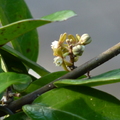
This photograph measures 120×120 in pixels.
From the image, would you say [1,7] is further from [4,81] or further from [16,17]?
[4,81]

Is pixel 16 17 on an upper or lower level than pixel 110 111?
upper

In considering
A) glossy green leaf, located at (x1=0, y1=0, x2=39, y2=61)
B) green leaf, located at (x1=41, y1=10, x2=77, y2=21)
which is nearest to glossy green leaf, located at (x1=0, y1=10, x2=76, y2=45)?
green leaf, located at (x1=41, y1=10, x2=77, y2=21)

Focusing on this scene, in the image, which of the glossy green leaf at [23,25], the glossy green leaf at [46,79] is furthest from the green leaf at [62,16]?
the glossy green leaf at [46,79]

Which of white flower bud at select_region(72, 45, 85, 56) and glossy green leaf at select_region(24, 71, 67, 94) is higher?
white flower bud at select_region(72, 45, 85, 56)

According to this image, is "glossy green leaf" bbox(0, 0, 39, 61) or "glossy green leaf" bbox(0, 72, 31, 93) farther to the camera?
"glossy green leaf" bbox(0, 0, 39, 61)

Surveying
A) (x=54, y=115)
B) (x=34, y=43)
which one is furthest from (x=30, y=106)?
(x=34, y=43)

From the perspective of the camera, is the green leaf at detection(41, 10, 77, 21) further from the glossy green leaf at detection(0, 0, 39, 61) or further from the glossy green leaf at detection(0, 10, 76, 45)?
the glossy green leaf at detection(0, 0, 39, 61)
